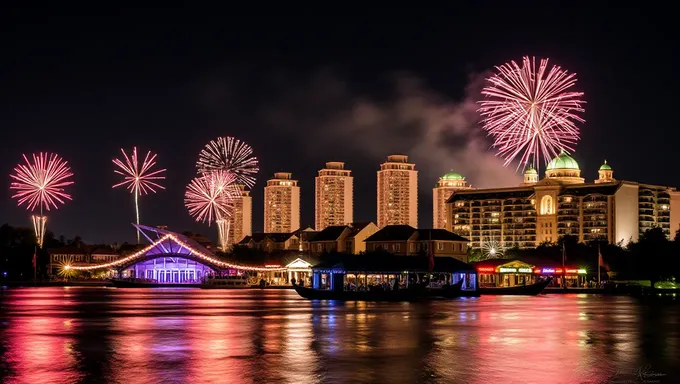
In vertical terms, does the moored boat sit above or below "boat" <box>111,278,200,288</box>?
above

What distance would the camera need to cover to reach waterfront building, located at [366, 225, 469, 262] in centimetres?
16038

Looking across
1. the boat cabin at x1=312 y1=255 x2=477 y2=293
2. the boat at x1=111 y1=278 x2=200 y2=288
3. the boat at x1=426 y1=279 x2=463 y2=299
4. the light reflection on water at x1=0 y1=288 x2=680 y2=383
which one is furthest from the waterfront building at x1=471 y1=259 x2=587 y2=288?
the light reflection on water at x1=0 y1=288 x2=680 y2=383

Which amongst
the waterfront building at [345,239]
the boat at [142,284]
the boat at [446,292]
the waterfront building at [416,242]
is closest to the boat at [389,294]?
the boat at [446,292]

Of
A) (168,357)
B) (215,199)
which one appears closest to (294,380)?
(168,357)

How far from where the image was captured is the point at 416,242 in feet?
537

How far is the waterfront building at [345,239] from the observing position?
185000 millimetres

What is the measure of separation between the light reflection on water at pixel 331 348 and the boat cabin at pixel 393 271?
34.3 meters

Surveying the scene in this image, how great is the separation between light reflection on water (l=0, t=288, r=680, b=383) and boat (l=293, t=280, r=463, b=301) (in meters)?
27.8

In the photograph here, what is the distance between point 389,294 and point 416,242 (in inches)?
2992

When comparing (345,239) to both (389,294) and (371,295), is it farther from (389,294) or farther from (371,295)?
(389,294)

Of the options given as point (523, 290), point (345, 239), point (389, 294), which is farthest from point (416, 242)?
point (389, 294)

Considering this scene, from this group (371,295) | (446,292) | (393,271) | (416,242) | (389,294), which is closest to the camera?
(389,294)

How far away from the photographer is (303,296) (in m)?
92.9

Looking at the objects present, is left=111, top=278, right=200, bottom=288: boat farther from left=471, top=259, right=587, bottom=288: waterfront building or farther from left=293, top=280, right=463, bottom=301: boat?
left=293, top=280, right=463, bottom=301: boat
